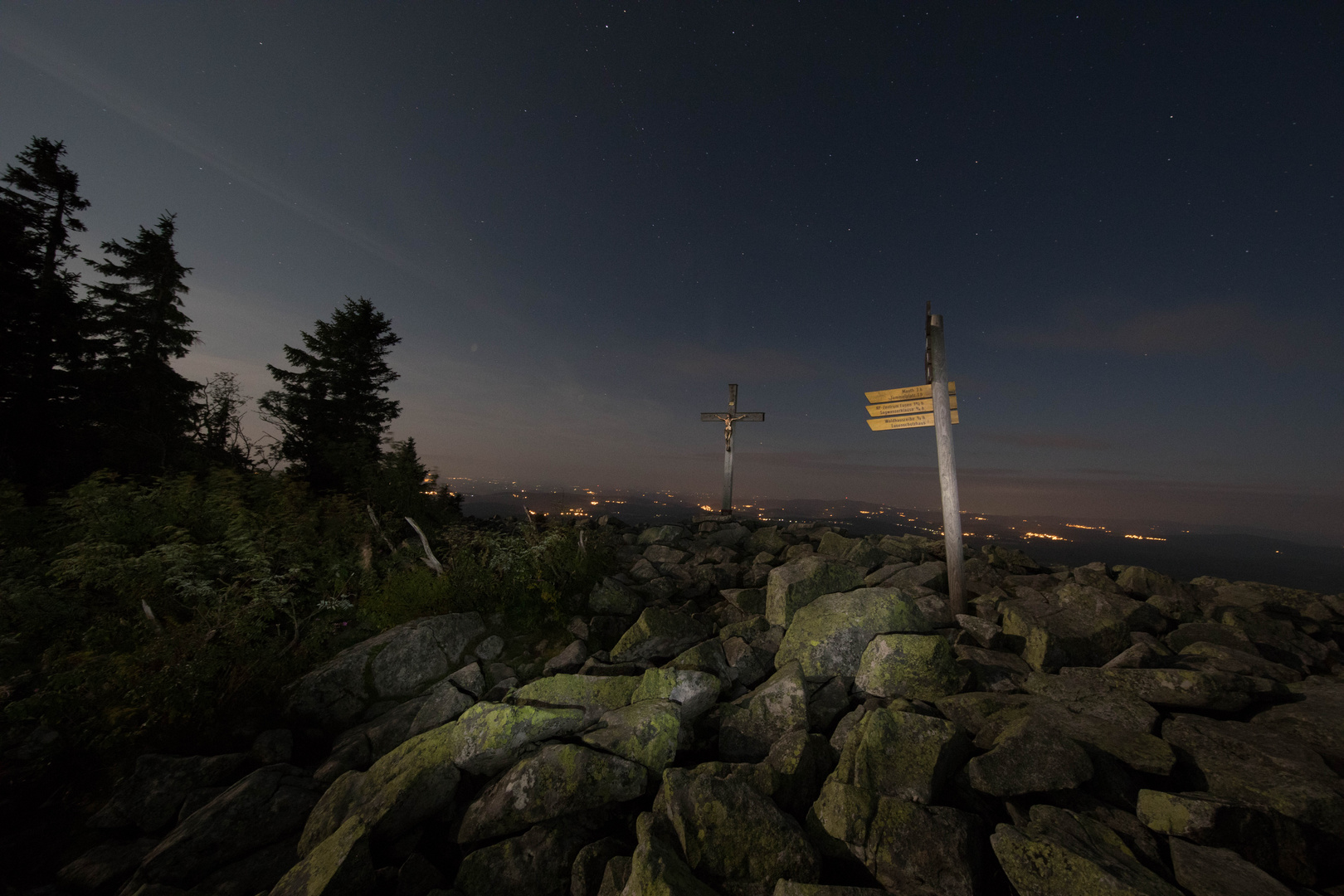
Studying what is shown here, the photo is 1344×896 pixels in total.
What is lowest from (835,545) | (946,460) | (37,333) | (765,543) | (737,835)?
(737,835)

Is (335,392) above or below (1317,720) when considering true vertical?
above

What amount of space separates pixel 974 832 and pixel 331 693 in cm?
808

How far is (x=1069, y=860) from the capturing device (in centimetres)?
293

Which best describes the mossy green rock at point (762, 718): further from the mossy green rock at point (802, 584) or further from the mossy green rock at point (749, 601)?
the mossy green rock at point (749, 601)

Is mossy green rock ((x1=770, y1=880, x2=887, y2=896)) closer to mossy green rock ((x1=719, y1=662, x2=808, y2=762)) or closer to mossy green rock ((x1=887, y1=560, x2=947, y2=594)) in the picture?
mossy green rock ((x1=719, y1=662, x2=808, y2=762))

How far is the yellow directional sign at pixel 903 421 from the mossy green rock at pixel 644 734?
6.51 meters

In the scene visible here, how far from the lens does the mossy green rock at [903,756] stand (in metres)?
3.96

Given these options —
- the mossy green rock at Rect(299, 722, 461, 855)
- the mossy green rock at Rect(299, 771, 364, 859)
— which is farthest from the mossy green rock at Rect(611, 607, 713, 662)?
the mossy green rock at Rect(299, 771, 364, 859)

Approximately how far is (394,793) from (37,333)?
90.0 feet

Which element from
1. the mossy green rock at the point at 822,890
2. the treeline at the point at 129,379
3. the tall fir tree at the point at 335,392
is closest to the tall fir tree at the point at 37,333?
the treeline at the point at 129,379

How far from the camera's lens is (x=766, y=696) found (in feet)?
17.5

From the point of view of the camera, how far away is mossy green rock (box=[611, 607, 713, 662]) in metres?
6.93

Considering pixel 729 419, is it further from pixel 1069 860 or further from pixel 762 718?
pixel 1069 860

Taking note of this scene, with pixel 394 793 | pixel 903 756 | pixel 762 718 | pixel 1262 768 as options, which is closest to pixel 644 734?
pixel 762 718
